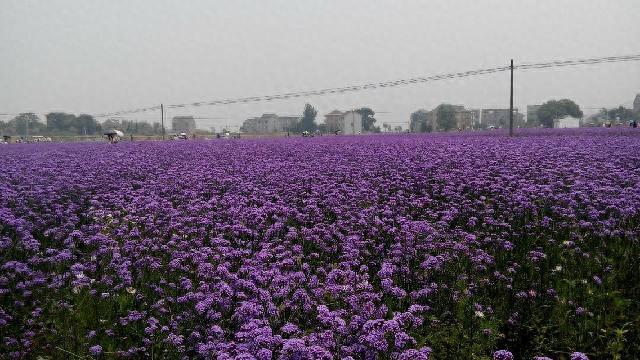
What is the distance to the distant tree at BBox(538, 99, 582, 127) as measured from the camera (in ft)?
497

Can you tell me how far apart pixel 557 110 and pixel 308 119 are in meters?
78.8

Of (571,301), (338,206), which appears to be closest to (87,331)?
(338,206)

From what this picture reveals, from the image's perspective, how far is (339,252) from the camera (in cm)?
706

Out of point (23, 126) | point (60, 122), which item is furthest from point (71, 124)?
point (23, 126)

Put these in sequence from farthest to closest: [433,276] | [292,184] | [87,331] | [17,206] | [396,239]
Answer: [292,184] < [17,206] < [396,239] < [433,276] < [87,331]

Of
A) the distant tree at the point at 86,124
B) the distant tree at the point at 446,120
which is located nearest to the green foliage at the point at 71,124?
the distant tree at the point at 86,124

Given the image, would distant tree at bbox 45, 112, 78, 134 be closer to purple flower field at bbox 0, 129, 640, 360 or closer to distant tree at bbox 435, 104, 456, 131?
distant tree at bbox 435, 104, 456, 131

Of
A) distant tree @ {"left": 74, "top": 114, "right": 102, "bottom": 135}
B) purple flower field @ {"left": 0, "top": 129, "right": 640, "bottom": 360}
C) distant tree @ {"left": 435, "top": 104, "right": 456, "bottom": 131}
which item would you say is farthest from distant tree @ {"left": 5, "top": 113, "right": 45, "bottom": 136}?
purple flower field @ {"left": 0, "top": 129, "right": 640, "bottom": 360}

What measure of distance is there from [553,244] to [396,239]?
7.91 feet

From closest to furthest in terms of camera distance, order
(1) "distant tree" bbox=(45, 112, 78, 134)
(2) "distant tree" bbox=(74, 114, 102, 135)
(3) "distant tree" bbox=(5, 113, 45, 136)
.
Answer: (2) "distant tree" bbox=(74, 114, 102, 135) < (1) "distant tree" bbox=(45, 112, 78, 134) < (3) "distant tree" bbox=(5, 113, 45, 136)

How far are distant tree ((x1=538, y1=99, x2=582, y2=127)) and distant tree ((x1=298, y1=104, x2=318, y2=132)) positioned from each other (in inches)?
2834

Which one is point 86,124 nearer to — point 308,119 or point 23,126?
point 23,126

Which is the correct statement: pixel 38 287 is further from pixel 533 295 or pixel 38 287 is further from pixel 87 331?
pixel 533 295

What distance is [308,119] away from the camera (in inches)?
6329
